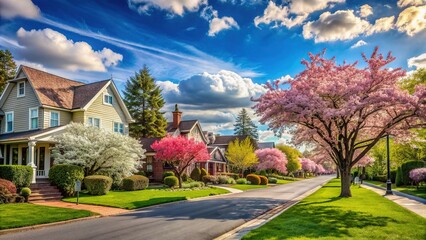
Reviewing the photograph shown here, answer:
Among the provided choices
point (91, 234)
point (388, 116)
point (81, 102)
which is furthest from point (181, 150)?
point (91, 234)

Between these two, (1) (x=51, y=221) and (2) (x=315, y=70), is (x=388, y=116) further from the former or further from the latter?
(1) (x=51, y=221)

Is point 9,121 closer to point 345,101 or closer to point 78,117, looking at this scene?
point 78,117

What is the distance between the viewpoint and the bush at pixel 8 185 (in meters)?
18.8

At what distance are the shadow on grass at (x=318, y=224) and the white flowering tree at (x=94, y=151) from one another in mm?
16215

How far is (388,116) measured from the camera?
73.7ft

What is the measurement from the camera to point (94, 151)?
26.1 m

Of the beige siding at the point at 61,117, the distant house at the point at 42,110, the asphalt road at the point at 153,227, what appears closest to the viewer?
the asphalt road at the point at 153,227

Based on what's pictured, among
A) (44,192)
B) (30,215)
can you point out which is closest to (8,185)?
(44,192)

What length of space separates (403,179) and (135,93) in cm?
4042

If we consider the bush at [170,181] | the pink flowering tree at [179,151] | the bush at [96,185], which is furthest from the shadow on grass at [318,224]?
the bush at [170,181]

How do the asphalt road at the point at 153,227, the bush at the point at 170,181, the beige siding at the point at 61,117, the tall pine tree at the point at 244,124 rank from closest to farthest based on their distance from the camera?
the asphalt road at the point at 153,227, the beige siding at the point at 61,117, the bush at the point at 170,181, the tall pine tree at the point at 244,124

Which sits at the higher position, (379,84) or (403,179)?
(379,84)

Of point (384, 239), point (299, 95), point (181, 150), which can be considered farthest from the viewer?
point (181, 150)

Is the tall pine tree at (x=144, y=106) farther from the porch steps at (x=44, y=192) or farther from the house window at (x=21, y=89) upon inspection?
the porch steps at (x=44, y=192)
